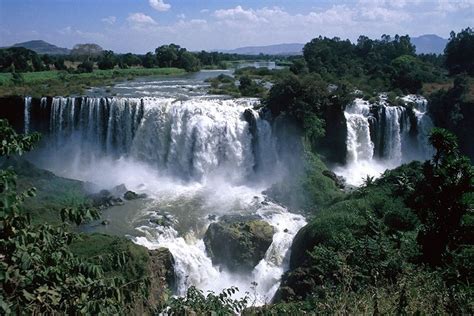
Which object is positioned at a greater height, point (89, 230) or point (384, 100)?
point (384, 100)

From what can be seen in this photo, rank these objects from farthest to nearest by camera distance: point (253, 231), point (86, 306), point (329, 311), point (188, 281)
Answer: point (253, 231)
point (188, 281)
point (329, 311)
point (86, 306)

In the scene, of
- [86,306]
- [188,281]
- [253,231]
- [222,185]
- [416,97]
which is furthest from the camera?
[416,97]

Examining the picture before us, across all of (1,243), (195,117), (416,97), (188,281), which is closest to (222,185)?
(195,117)

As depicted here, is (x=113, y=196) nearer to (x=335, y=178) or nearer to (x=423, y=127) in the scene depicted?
(x=335, y=178)

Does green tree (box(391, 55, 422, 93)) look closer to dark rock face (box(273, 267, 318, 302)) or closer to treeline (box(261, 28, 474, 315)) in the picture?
treeline (box(261, 28, 474, 315))

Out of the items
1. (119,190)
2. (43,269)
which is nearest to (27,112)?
(119,190)

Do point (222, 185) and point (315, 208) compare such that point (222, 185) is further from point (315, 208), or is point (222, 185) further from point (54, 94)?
point (54, 94)
